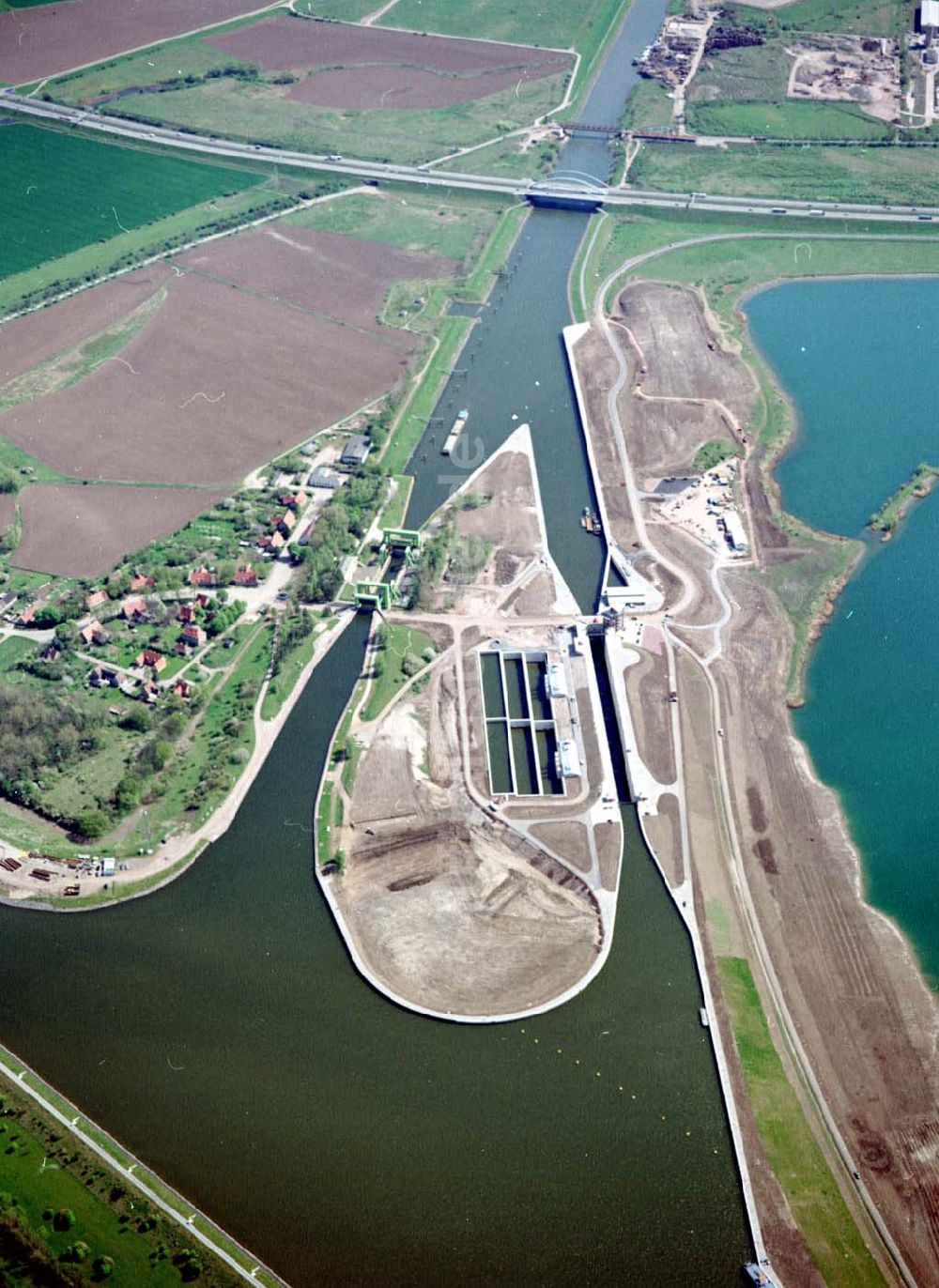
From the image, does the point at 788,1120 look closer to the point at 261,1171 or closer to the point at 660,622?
the point at 261,1171

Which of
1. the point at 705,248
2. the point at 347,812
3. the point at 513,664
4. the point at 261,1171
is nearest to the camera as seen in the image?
the point at 261,1171

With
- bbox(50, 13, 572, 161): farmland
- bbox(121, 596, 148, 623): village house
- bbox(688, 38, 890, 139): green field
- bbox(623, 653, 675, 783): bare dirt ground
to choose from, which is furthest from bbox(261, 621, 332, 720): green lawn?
bbox(688, 38, 890, 139): green field

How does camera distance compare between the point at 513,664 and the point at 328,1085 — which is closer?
the point at 328,1085

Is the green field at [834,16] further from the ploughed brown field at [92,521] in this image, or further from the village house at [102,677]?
the village house at [102,677]

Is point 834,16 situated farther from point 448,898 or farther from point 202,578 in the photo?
point 448,898

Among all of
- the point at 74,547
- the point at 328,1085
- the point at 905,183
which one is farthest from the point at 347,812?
the point at 905,183

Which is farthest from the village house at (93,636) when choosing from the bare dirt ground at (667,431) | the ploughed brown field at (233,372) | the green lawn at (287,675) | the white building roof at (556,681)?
the bare dirt ground at (667,431)

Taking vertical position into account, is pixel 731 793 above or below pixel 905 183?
below

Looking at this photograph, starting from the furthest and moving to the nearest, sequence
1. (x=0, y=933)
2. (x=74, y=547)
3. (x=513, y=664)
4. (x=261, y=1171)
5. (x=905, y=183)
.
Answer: (x=905, y=183) → (x=74, y=547) → (x=513, y=664) → (x=0, y=933) → (x=261, y=1171)

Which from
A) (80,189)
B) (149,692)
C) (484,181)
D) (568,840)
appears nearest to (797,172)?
(484,181)
